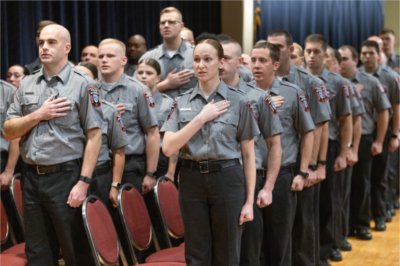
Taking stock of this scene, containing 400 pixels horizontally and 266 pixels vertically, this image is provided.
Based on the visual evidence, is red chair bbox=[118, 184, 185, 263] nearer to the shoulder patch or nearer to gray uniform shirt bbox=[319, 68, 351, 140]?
the shoulder patch

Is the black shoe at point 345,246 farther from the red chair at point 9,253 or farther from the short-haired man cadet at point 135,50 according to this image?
the red chair at point 9,253

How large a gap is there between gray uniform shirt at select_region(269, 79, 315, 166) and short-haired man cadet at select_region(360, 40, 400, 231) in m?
2.34

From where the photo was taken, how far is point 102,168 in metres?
3.89

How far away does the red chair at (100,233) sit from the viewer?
3123 mm

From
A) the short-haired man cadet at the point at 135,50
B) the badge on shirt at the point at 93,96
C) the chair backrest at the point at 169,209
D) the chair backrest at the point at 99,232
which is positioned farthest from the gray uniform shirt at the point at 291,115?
the short-haired man cadet at the point at 135,50

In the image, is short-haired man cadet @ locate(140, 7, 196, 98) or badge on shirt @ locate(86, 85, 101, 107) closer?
badge on shirt @ locate(86, 85, 101, 107)

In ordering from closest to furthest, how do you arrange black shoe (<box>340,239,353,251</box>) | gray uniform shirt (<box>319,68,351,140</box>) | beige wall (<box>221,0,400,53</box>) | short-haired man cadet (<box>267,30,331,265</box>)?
short-haired man cadet (<box>267,30,331,265</box>), gray uniform shirt (<box>319,68,351,140</box>), black shoe (<box>340,239,353,251</box>), beige wall (<box>221,0,400,53</box>)

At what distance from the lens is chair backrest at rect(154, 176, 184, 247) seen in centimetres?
377

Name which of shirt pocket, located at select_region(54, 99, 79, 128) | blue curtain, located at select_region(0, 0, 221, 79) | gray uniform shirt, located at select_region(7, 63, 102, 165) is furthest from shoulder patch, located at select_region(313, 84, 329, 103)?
blue curtain, located at select_region(0, 0, 221, 79)

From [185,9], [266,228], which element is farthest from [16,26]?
[266,228]

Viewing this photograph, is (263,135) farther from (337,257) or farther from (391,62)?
(391,62)

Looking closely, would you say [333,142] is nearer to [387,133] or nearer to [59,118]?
[387,133]

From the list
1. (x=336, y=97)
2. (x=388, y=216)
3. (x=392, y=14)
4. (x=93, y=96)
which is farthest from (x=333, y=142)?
(x=392, y=14)

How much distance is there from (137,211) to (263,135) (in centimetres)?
79
